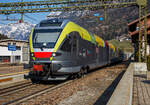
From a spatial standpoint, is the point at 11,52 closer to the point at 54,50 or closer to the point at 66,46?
the point at 66,46

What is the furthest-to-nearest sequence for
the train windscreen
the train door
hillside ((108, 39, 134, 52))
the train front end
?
hillside ((108, 39, 134, 52)) < the train door < the train windscreen < the train front end

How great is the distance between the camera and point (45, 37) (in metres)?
8.77

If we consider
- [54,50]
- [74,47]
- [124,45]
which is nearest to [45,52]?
[54,50]

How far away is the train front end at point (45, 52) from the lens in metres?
8.19

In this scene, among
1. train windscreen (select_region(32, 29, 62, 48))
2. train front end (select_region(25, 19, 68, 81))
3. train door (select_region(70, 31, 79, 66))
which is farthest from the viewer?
train door (select_region(70, 31, 79, 66))

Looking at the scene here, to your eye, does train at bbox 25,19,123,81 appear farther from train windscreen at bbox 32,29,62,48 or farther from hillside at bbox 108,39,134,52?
hillside at bbox 108,39,134,52

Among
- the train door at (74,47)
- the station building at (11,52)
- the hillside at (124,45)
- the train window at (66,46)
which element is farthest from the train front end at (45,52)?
the hillside at (124,45)

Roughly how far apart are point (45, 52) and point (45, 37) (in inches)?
33.9

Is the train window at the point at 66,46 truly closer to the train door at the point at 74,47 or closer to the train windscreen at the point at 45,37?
the train door at the point at 74,47

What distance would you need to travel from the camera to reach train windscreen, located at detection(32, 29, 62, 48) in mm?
8492

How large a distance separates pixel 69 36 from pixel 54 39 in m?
0.80

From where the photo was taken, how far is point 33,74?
→ 27.7 ft

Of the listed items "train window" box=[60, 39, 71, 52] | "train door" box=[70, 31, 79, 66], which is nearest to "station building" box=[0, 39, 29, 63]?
"train door" box=[70, 31, 79, 66]

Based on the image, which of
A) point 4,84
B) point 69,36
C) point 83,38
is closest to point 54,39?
point 69,36
